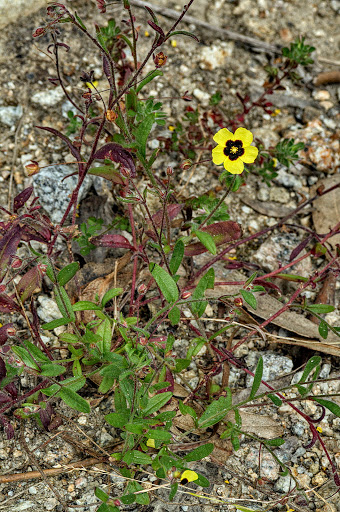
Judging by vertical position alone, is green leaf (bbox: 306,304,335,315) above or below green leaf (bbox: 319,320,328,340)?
above

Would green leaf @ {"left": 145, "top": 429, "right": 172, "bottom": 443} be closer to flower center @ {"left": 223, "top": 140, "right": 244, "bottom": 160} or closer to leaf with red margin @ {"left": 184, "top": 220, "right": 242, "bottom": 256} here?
leaf with red margin @ {"left": 184, "top": 220, "right": 242, "bottom": 256}

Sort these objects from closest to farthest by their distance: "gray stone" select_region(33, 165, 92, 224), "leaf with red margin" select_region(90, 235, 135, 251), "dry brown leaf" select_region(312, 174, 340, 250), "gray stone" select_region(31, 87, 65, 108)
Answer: "leaf with red margin" select_region(90, 235, 135, 251), "gray stone" select_region(33, 165, 92, 224), "dry brown leaf" select_region(312, 174, 340, 250), "gray stone" select_region(31, 87, 65, 108)

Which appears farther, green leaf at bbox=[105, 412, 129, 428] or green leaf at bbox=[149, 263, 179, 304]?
green leaf at bbox=[149, 263, 179, 304]

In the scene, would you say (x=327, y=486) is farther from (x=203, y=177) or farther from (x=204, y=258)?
(x=203, y=177)

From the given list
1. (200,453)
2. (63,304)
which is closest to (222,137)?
(63,304)

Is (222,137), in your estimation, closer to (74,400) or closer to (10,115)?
(74,400)

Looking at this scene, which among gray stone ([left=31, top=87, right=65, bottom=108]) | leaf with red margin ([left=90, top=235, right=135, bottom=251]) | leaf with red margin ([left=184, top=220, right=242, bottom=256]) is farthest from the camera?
gray stone ([left=31, top=87, right=65, bottom=108])

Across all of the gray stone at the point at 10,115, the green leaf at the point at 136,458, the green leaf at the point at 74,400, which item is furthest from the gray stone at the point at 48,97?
the green leaf at the point at 136,458

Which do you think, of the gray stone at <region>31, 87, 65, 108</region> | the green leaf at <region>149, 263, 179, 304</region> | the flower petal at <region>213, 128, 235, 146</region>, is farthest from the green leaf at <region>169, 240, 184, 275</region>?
the gray stone at <region>31, 87, 65, 108</region>

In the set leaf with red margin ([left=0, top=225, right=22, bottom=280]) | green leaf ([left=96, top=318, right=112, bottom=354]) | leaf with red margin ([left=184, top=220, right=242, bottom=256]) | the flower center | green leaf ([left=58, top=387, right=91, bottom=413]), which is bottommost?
green leaf ([left=58, top=387, right=91, bottom=413])
